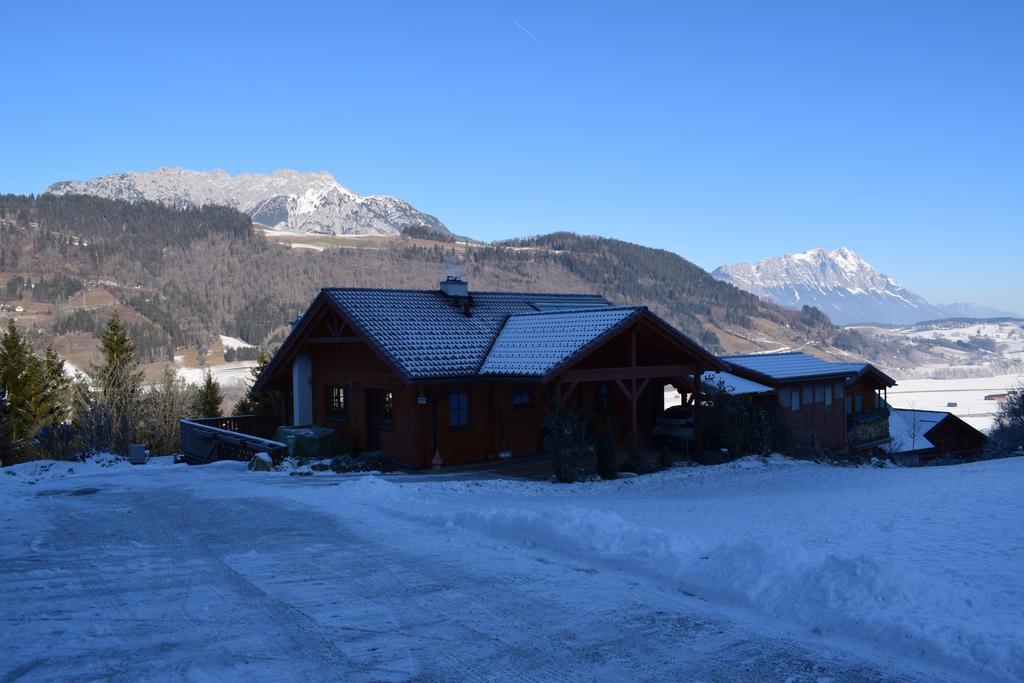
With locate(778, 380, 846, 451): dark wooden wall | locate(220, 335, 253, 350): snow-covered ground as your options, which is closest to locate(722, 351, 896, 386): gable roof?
locate(778, 380, 846, 451): dark wooden wall

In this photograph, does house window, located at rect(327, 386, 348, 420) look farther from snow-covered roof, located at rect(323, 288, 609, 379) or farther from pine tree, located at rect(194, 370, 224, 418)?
pine tree, located at rect(194, 370, 224, 418)

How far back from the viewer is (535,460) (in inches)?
838

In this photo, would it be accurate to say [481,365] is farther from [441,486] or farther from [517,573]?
[517,573]

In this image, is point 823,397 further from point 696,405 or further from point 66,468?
point 66,468

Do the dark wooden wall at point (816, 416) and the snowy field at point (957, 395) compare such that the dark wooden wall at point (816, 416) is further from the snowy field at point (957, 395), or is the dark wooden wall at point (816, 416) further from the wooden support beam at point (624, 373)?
the snowy field at point (957, 395)

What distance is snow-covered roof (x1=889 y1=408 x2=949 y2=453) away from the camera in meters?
35.4

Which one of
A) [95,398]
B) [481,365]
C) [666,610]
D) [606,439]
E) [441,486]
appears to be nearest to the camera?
[666,610]

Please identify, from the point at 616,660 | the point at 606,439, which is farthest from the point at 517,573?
the point at 606,439

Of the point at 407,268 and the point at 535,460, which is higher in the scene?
the point at 407,268

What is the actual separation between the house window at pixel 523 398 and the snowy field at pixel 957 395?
75.5m

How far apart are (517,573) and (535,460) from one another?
11.9 meters

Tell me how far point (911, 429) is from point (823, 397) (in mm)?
10601

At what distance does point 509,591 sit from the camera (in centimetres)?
872

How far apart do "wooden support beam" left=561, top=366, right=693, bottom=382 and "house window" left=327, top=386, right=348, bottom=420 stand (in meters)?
7.44
